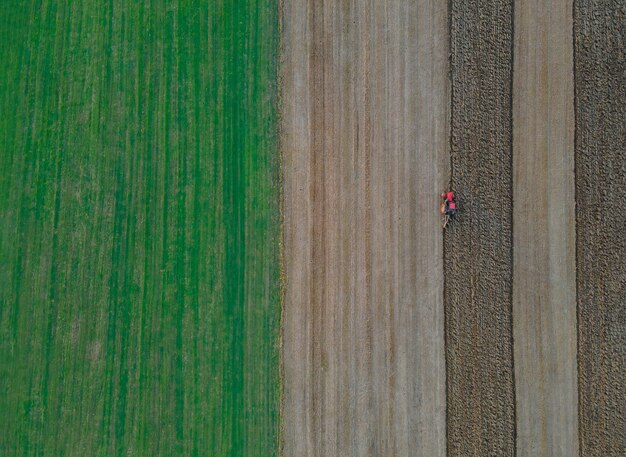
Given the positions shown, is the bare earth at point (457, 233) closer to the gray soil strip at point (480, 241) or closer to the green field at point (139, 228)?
the gray soil strip at point (480, 241)

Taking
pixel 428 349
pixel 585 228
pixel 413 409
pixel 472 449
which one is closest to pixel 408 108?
pixel 585 228

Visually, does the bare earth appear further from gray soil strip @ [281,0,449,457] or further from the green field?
the green field

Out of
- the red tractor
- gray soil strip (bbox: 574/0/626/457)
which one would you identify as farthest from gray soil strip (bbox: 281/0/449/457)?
gray soil strip (bbox: 574/0/626/457)

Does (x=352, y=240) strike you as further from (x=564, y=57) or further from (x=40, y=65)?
(x=40, y=65)

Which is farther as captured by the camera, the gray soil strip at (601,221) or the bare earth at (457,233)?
the bare earth at (457,233)

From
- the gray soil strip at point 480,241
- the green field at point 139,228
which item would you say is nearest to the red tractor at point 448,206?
the gray soil strip at point 480,241
